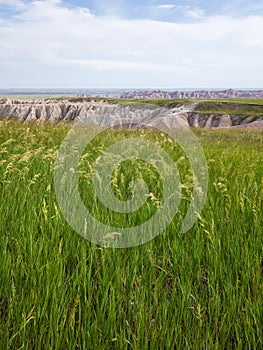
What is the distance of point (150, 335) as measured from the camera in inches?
80.5

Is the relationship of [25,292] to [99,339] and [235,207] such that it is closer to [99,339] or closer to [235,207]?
[99,339]

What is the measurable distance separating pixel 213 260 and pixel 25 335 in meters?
1.34

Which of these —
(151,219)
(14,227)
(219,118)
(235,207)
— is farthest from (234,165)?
(219,118)

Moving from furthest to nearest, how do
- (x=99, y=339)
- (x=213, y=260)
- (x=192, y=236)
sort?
(x=192, y=236), (x=213, y=260), (x=99, y=339)

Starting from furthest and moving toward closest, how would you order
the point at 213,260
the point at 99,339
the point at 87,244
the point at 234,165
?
1. the point at 234,165
2. the point at 87,244
3. the point at 213,260
4. the point at 99,339

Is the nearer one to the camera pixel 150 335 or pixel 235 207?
pixel 150 335

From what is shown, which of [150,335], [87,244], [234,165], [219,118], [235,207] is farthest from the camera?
[219,118]

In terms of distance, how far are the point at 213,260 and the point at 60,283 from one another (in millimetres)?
1085

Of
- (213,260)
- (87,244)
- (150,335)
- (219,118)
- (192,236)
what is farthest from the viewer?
(219,118)

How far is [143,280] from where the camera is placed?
2447 millimetres

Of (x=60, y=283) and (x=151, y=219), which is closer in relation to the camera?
(x=60, y=283)

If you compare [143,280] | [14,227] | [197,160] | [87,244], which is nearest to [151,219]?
[87,244]

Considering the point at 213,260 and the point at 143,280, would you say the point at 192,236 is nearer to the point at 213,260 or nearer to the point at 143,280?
the point at 213,260

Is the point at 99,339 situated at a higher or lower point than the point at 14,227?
lower
